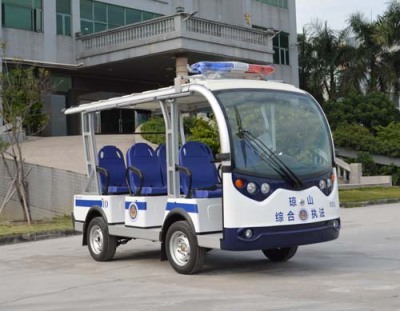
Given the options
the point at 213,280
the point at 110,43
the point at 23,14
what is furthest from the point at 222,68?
the point at 23,14

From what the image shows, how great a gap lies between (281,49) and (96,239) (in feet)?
113

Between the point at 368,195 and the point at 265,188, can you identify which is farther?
the point at 368,195

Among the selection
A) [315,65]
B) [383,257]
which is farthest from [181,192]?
[315,65]

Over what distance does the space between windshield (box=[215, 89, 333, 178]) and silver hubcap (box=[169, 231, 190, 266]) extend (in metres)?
1.34

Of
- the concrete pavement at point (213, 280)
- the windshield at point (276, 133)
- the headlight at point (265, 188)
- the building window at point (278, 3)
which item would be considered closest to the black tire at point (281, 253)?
the concrete pavement at point (213, 280)

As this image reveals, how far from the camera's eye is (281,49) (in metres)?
43.3

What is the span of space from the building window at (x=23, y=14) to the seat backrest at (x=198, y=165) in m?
23.2

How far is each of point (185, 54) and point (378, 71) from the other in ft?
56.0

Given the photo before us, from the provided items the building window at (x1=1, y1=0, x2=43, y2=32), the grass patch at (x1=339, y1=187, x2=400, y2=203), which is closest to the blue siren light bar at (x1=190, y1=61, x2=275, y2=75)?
the grass patch at (x1=339, y1=187, x2=400, y2=203)

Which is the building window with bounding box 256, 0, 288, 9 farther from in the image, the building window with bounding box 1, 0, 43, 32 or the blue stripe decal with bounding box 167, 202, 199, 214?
the blue stripe decal with bounding box 167, 202, 199, 214

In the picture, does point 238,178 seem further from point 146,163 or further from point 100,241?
point 100,241

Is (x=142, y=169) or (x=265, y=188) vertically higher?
(x=142, y=169)

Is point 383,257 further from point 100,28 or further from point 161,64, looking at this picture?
point 100,28

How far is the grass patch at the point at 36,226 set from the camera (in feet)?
47.8
